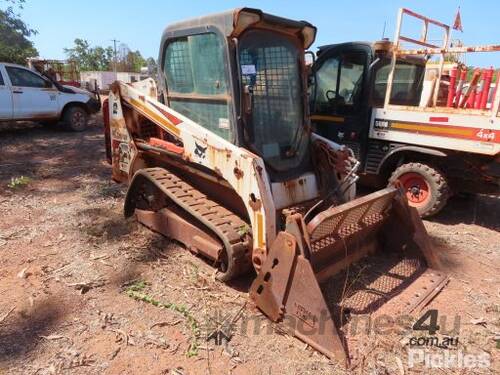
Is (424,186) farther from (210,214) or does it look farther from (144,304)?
(144,304)

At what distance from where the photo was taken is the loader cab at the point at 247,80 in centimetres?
332

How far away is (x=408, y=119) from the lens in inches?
206

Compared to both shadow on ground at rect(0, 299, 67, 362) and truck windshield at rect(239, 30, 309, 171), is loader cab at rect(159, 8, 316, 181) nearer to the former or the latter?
truck windshield at rect(239, 30, 309, 171)

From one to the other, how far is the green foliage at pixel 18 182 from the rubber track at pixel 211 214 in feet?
10.4

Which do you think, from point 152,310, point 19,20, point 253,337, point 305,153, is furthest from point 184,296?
point 19,20

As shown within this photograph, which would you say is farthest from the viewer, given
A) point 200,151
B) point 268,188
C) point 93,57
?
point 93,57

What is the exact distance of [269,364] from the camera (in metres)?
2.70

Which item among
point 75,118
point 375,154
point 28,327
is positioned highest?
point 375,154

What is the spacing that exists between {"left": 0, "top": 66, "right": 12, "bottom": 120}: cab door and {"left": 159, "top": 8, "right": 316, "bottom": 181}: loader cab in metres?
6.98

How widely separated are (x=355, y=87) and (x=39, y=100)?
785cm

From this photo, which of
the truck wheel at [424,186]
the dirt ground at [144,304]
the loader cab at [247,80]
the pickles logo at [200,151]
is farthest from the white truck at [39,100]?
the truck wheel at [424,186]

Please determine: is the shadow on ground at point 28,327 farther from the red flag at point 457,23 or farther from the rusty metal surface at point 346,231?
the red flag at point 457,23

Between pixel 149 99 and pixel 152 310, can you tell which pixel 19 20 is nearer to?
pixel 149 99

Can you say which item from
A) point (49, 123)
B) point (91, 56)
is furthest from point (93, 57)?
point (49, 123)
